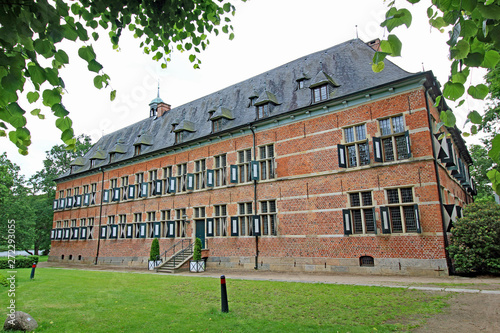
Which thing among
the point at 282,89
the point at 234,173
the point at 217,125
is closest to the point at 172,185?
the point at 217,125

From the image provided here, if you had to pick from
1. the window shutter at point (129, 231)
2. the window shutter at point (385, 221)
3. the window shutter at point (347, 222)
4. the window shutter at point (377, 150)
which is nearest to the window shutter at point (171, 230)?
the window shutter at point (129, 231)

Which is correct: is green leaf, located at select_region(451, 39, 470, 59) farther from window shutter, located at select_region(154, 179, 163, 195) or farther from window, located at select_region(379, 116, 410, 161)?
window shutter, located at select_region(154, 179, 163, 195)

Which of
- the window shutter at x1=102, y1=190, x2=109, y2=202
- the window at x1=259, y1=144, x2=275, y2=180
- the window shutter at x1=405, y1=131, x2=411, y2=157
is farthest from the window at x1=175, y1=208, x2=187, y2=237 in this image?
the window shutter at x1=405, y1=131, x2=411, y2=157

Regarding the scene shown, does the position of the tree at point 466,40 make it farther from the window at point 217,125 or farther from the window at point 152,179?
the window at point 152,179

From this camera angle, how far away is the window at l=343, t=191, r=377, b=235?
43.7ft

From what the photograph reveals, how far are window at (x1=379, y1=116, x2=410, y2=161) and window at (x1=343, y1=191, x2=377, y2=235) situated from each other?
1.90 meters

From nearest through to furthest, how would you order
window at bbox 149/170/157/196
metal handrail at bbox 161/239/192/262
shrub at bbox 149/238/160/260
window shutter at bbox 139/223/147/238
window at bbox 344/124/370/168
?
1. window at bbox 344/124/370/168
2. shrub at bbox 149/238/160/260
3. metal handrail at bbox 161/239/192/262
4. window shutter at bbox 139/223/147/238
5. window at bbox 149/170/157/196

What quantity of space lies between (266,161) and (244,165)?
158 cm

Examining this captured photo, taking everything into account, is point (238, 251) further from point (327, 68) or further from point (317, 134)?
point (327, 68)

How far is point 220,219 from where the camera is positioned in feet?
61.1

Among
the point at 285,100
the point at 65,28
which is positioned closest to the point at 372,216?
the point at 285,100

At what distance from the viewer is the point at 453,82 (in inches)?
88.3

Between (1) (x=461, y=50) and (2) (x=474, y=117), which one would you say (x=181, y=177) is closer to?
(2) (x=474, y=117)

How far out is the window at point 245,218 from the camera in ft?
56.2
